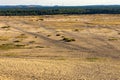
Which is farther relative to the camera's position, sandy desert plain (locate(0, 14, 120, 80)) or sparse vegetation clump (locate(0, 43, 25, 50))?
sparse vegetation clump (locate(0, 43, 25, 50))

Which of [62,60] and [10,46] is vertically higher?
[62,60]

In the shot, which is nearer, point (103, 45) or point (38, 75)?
point (38, 75)

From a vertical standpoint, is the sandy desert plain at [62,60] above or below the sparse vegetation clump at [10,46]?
above

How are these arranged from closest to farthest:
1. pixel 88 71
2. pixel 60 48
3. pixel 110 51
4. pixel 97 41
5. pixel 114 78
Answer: pixel 114 78 < pixel 88 71 < pixel 110 51 < pixel 60 48 < pixel 97 41

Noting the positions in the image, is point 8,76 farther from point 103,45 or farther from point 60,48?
point 103,45

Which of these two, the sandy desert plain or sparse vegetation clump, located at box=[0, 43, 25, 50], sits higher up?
the sandy desert plain

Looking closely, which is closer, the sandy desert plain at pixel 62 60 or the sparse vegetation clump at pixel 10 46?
the sandy desert plain at pixel 62 60

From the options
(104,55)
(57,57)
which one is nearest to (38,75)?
(57,57)

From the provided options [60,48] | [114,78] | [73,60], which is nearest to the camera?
[114,78]

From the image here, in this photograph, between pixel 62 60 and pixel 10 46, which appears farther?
pixel 10 46

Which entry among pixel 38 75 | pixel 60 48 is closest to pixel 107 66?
pixel 38 75
